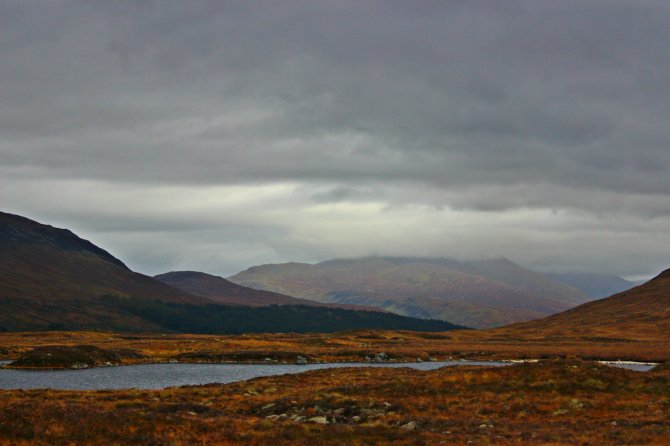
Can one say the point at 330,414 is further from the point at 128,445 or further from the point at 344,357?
the point at 344,357

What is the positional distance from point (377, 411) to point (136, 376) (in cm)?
6008

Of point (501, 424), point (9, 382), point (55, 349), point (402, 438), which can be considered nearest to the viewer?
point (402, 438)

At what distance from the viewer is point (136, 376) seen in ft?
330

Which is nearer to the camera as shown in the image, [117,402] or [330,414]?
[330,414]

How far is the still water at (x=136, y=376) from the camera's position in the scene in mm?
86625

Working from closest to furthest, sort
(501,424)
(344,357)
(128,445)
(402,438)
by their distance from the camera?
(128,445), (402,438), (501,424), (344,357)

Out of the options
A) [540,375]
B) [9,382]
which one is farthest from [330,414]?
[9,382]

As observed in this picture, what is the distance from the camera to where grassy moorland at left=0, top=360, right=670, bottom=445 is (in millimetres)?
38094

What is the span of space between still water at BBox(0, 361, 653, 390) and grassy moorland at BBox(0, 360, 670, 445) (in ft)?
59.5

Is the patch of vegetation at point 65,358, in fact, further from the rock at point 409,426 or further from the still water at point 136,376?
the rock at point 409,426

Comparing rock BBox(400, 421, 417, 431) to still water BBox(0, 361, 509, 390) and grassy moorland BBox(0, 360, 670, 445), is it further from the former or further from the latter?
still water BBox(0, 361, 509, 390)

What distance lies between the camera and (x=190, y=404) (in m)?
56.3

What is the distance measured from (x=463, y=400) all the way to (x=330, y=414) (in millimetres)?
13394

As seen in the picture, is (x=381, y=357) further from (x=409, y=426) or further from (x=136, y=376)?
(x=409, y=426)
